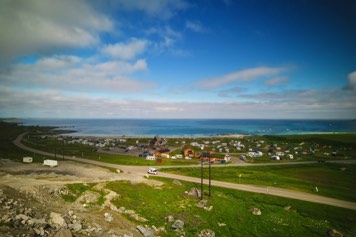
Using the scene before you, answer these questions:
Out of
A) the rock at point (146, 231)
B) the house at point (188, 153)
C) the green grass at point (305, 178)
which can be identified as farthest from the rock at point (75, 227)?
the house at point (188, 153)

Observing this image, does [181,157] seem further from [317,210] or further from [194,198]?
[317,210]

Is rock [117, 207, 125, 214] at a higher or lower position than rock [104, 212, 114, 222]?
lower

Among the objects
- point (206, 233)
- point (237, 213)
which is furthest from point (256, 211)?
point (206, 233)

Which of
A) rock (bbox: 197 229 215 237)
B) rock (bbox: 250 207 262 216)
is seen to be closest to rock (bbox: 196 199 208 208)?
rock (bbox: 197 229 215 237)

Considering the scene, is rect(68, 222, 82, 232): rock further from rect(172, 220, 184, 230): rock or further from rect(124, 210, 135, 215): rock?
rect(172, 220, 184, 230): rock

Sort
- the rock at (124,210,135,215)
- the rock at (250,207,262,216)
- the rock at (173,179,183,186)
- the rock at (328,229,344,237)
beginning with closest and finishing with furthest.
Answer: the rock at (328,229,344,237), the rock at (124,210,135,215), the rock at (250,207,262,216), the rock at (173,179,183,186)

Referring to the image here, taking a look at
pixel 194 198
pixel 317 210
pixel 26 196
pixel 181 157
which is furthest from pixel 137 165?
pixel 317 210
